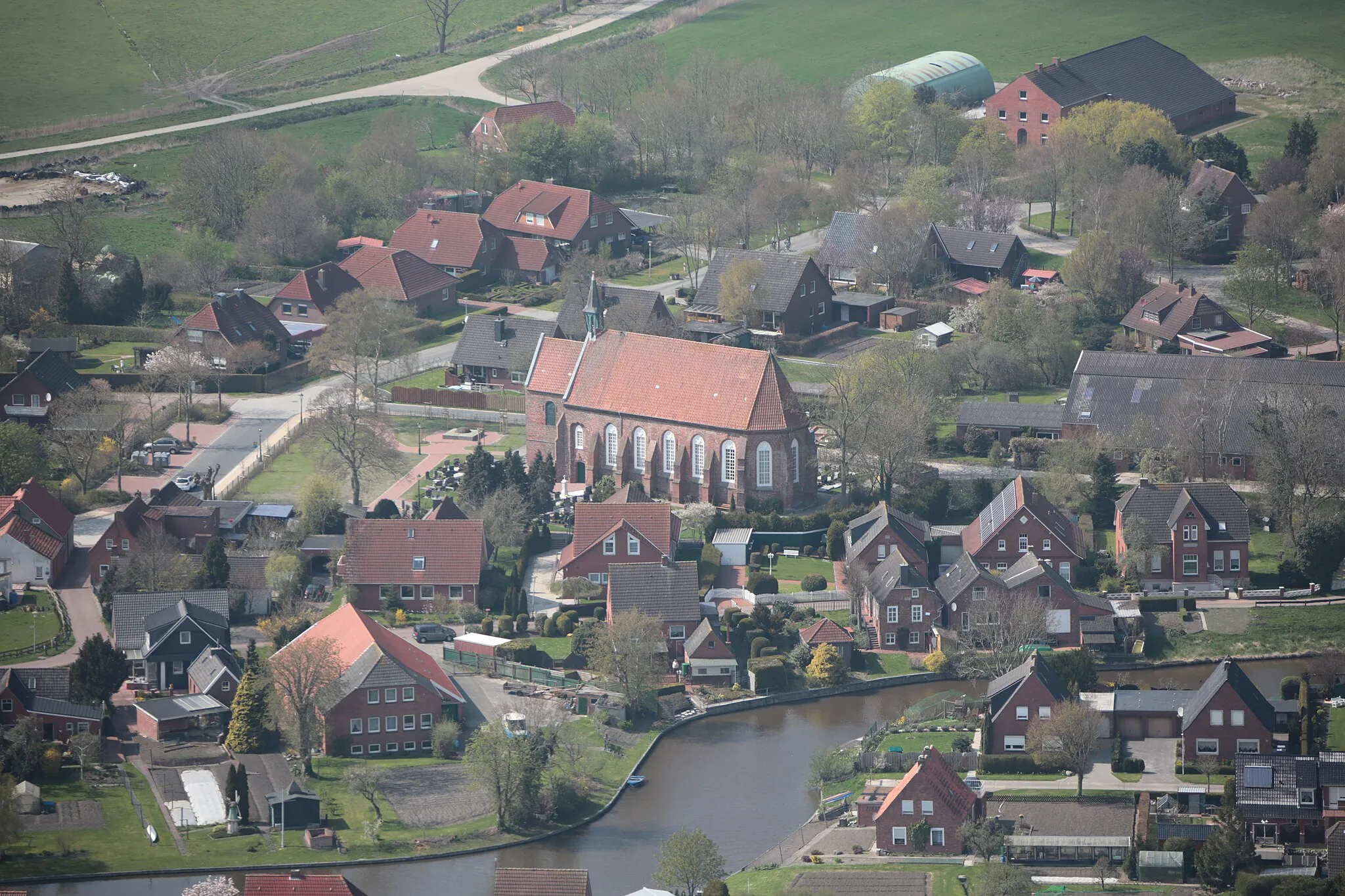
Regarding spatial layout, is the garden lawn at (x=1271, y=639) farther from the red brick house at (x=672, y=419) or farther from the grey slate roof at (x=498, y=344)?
the grey slate roof at (x=498, y=344)

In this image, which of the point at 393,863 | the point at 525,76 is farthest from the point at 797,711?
the point at 525,76

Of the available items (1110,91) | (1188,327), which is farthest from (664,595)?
(1110,91)

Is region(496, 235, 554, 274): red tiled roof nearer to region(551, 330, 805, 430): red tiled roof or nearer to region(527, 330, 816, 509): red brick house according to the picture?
region(527, 330, 816, 509): red brick house

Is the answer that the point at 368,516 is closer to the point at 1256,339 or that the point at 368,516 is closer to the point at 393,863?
the point at 393,863

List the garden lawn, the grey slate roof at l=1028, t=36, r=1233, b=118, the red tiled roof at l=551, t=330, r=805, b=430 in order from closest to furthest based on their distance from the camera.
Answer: the garden lawn < the red tiled roof at l=551, t=330, r=805, b=430 < the grey slate roof at l=1028, t=36, r=1233, b=118

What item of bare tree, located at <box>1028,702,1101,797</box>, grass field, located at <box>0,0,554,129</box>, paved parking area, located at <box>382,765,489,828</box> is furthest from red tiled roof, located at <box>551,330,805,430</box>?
grass field, located at <box>0,0,554,129</box>

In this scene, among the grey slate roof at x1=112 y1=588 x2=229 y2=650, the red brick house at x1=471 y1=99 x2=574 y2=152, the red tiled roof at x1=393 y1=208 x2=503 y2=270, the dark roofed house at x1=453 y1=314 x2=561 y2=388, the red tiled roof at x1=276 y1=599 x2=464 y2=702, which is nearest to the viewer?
the red tiled roof at x1=276 y1=599 x2=464 y2=702
